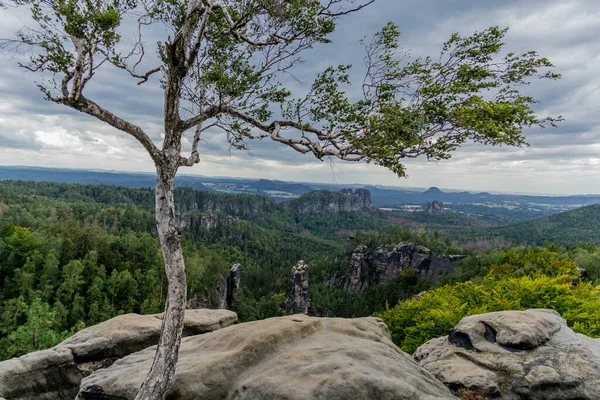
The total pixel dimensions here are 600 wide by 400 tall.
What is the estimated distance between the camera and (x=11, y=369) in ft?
34.4

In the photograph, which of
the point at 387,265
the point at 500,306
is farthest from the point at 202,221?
the point at 500,306

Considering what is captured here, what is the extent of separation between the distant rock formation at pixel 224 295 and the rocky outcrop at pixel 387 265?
50.0 metres

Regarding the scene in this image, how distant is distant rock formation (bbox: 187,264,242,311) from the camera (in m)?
54.0

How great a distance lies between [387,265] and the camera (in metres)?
99.2

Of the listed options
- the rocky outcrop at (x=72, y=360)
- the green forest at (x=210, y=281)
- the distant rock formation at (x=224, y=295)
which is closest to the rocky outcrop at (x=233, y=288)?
the distant rock formation at (x=224, y=295)

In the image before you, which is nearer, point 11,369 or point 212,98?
point 212,98

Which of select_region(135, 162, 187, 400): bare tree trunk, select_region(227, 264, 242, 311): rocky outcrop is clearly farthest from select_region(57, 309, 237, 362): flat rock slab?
select_region(227, 264, 242, 311): rocky outcrop

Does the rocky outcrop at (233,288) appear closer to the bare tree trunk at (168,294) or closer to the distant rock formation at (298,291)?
the distant rock formation at (298,291)

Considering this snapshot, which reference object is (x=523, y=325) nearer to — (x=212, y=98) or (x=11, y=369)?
(x=212, y=98)

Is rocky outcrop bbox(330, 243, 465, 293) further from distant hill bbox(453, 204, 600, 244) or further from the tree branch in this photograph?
distant hill bbox(453, 204, 600, 244)

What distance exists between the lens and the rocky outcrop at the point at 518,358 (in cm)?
810

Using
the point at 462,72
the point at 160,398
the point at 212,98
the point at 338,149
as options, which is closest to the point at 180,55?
the point at 212,98

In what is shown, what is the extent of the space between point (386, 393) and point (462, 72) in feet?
23.5

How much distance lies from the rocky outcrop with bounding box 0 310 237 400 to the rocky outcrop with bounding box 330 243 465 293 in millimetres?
80835
